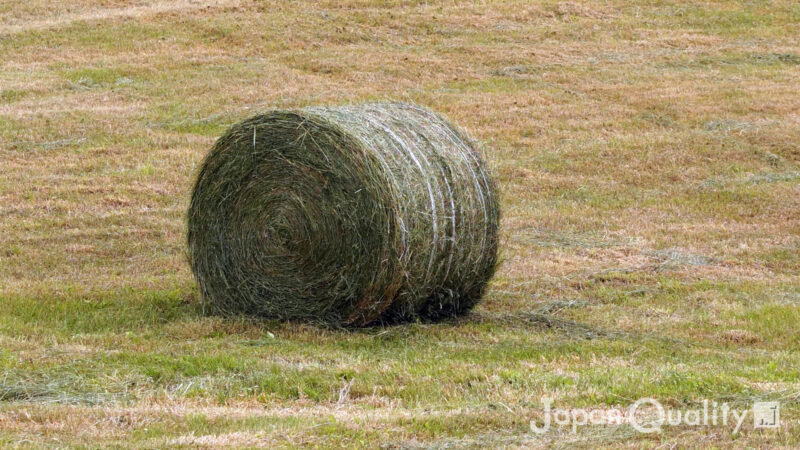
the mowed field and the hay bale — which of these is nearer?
the mowed field

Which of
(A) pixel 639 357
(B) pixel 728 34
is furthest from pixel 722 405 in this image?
(B) pixel 728 34

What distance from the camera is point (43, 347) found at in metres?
8.78

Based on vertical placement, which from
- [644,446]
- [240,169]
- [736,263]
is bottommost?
[736,263]

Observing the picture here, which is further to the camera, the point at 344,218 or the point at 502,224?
the point at 502,224

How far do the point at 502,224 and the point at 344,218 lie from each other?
18.2 feet

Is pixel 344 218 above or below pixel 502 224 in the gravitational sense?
above

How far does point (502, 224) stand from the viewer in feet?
49.8

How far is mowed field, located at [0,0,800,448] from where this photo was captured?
727 cm

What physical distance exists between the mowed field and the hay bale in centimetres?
36

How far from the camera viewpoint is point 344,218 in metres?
9.96

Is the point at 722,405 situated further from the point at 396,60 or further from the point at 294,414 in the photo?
the point at 396,60

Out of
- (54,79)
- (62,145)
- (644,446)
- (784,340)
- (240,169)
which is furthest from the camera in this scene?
(54,79)

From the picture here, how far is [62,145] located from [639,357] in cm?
1281

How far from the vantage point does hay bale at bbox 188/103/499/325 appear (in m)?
9.84
